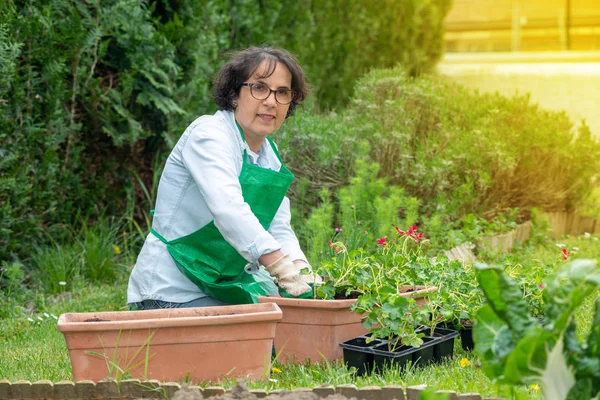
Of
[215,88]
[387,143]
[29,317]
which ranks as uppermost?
[215,88]

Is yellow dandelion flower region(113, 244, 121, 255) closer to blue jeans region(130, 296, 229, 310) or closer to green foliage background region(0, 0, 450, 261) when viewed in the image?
green foliage background region(0, 0, 450, 261)

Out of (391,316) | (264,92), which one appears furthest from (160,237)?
(391,316)

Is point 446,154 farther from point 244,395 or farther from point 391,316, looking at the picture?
point 244,395

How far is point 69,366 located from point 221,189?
39.1 inches

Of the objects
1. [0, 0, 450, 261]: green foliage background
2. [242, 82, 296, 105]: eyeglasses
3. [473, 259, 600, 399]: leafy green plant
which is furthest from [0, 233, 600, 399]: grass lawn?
[242, 82, 296, 105]: eyeglasses

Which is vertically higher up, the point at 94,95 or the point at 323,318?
the point at 94,95

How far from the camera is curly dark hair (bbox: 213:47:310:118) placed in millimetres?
3518

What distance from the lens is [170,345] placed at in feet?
8.53

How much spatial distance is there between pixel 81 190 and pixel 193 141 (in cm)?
249

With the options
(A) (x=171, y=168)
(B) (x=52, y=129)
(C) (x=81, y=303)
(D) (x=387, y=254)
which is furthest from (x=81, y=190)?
(D) (x=387, y=254)

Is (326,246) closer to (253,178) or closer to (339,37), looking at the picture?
(253,178)

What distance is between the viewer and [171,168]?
3.45 metres

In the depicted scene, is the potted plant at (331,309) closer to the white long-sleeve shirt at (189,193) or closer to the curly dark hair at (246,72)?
the white long-sleeve shirt at (189,193)

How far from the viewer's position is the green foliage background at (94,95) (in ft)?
16.0
